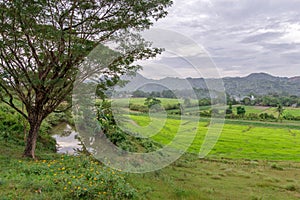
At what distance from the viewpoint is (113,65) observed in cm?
819

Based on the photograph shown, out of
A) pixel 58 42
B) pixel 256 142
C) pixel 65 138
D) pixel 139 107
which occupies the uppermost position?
pixel 58 42

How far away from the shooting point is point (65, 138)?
52.9ft

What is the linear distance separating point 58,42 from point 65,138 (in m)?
10.1

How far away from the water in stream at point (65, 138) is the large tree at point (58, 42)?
5.41m

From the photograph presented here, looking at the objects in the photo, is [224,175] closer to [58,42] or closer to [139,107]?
[139,107]

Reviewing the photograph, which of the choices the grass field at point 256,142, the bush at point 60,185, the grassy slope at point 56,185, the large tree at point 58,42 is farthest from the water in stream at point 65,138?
the bush at point 60,185

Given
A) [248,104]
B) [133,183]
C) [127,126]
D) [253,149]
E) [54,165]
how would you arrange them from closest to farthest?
[133,183]
[54,165]
[127,126]
[253,149]
[248,104]

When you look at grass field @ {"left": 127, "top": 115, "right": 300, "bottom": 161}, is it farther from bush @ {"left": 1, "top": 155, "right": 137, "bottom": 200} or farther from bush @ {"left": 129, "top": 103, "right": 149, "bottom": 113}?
bush @ {"left": 1, "top": 155, "right": 137, "bottom": 200}

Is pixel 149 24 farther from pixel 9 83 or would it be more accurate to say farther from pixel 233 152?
pixel 233 152

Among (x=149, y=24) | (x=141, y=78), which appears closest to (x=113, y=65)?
(x=141, y=78)

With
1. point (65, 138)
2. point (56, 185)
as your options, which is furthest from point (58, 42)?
point (65, 138)

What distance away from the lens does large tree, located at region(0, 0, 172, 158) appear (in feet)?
23.0

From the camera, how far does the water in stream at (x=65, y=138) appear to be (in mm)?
13348

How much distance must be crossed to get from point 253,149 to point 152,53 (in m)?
21.6
